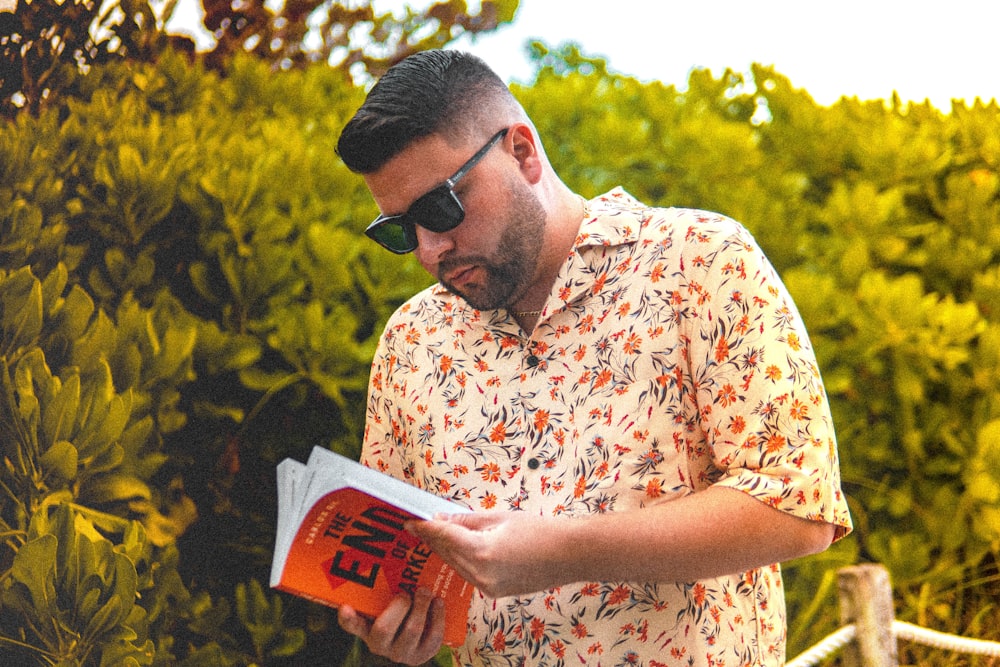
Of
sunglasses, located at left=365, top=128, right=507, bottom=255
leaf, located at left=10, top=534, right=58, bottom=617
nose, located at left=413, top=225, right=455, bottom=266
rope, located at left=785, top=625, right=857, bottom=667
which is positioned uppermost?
sunglasses, located at left=365, top=128, right=507, bottom=255

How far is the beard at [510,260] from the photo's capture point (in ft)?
5.87

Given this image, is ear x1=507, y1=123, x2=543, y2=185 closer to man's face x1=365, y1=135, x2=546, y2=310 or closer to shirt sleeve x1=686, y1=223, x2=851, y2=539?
man's face x1=365, y1=135, x2=546, y2=310

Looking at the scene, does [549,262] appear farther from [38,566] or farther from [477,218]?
[38,566]

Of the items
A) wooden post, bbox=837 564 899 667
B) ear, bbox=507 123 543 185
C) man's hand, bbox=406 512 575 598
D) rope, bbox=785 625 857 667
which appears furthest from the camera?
wooden post, bbox=837 564 899 667

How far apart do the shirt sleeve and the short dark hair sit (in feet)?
1.65

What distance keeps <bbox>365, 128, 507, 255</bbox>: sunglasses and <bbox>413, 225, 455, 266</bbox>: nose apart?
1 centimetres

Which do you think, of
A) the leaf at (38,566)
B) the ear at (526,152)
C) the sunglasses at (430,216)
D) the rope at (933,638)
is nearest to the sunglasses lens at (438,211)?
the sunglasses at (430,216)

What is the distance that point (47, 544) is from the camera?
1.63 m

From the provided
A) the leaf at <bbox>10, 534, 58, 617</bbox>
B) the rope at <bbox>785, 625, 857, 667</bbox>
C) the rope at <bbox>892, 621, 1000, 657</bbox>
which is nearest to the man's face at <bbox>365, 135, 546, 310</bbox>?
the leaf at <bbox>10, 534, 58, 617</bbox>

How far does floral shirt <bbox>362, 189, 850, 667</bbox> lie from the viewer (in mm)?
1561

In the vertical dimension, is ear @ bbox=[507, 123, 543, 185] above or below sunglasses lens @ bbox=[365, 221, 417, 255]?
above

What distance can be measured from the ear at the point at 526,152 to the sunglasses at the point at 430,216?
32mm

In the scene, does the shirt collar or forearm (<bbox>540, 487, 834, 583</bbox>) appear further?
the shirt collar

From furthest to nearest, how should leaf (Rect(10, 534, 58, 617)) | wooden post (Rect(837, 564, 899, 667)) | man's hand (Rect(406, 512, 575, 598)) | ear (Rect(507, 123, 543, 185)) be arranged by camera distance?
1. wooden post (Rect(837, 564, 899, 667))
2. ear (Rect(507, 123, 543, 185))
3. leaf (Rect(10, 534, 58, 617))
4. man's hand (Rect(406, 512, 575, 598))
